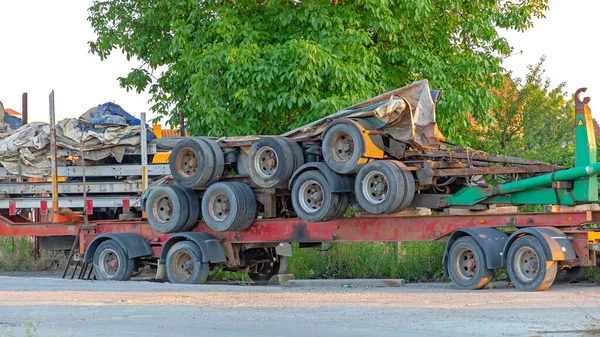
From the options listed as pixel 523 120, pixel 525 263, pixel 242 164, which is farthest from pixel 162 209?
pixel 523 120

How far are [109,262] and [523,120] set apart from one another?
35.4ft

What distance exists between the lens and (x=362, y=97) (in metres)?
18.2

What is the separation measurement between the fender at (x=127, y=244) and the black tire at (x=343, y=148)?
4300mm

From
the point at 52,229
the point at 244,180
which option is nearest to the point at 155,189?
the point at 244,180

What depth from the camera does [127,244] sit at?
1734 cm

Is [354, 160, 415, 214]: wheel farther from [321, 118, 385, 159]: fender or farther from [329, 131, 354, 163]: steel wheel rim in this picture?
[329, 131, 354, 163]: steel wheel rim

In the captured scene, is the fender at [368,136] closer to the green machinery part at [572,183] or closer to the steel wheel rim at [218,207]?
the green machinery part at [572,183]

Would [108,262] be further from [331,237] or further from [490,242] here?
[490,242]

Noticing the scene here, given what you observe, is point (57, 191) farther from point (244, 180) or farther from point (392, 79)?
point (392, 79)

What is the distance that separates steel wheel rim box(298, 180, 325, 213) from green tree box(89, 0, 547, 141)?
3017 mm

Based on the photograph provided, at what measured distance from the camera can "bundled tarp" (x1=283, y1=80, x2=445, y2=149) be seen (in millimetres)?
14633

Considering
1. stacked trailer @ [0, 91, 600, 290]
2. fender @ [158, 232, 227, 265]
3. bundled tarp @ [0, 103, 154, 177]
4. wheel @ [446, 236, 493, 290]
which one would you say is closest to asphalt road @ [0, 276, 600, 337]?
wheel @ [446, 236, 493, 290]

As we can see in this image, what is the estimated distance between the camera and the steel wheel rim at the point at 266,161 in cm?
1553

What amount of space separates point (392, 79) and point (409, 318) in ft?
33.5
